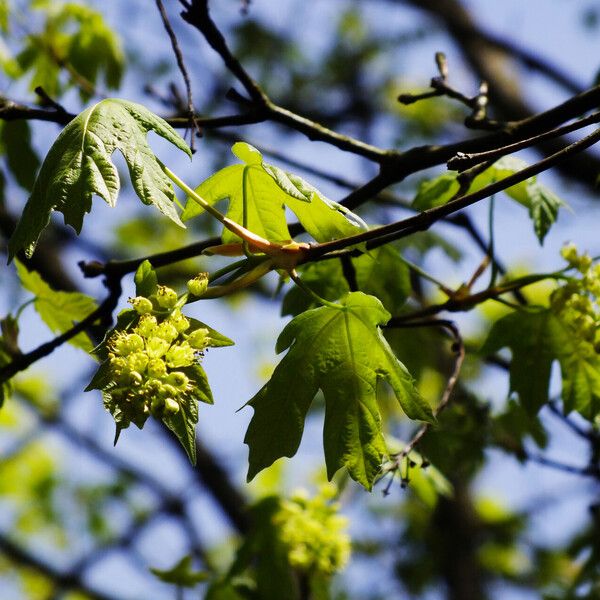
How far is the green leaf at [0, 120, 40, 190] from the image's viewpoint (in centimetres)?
266

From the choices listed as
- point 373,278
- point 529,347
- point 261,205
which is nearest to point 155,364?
point 261,205

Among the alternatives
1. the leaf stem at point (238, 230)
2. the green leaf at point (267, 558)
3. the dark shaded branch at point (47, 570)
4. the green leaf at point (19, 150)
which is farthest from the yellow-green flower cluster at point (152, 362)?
the dark shaded branch at point (47, 570)

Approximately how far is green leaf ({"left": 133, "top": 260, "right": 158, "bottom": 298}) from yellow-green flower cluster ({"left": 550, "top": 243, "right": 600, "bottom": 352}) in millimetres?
950

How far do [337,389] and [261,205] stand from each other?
16.3 inches

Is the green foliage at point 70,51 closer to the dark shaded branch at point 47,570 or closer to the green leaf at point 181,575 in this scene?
the green leaf at point 181,575

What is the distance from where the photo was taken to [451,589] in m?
6.23

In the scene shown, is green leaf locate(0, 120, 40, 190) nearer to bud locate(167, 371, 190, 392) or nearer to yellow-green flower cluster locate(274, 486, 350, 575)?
yellow-green flower cluster locate(274, 486, 350, 575)

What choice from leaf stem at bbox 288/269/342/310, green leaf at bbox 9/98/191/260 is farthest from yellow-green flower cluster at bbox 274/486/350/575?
green leaf at bbox 9/98/191/260

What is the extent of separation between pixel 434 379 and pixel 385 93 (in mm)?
3324

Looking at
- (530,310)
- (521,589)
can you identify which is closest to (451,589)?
(521,589)

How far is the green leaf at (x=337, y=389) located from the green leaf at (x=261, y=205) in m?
0.15

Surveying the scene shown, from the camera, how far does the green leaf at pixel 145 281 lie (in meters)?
1.61

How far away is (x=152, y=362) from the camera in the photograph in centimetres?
146

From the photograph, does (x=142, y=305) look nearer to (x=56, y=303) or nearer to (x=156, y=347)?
(x=156, y=347)
